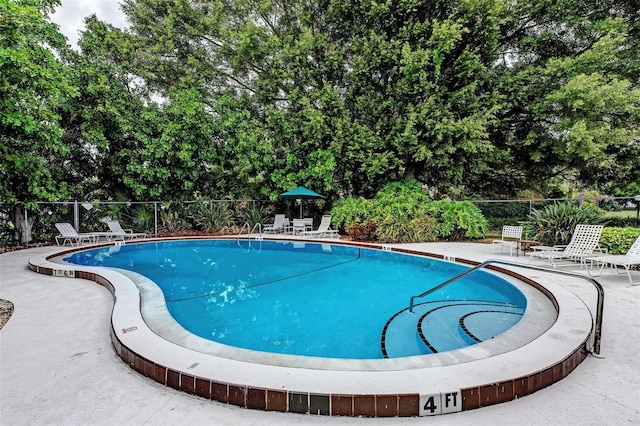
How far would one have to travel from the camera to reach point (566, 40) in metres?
13.3

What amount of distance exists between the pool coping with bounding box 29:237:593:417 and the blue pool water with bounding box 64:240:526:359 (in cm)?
93

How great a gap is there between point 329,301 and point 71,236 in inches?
371

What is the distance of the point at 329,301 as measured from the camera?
516cm

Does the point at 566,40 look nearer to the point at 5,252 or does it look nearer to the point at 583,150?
the point at 583,150

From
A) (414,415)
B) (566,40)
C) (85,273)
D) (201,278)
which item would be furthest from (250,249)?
(566,40)

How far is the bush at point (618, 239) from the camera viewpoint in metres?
6.71

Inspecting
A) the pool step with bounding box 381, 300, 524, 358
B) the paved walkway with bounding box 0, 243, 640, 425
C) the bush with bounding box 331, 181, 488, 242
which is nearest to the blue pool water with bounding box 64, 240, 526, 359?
the pool step with bounding box 381, 300, 524, 358

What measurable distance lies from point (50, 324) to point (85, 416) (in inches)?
86.4

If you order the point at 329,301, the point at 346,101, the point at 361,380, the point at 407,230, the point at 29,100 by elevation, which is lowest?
the point at 329,301

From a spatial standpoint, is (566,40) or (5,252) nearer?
(5,252)

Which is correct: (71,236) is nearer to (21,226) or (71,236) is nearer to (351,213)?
(21,226)

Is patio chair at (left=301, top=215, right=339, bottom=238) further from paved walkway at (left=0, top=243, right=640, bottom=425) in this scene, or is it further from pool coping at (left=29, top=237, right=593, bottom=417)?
pool coping at (left=29, top=237, right=593, bottom=417)

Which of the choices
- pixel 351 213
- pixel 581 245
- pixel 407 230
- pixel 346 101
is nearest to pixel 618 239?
pixel 581 245

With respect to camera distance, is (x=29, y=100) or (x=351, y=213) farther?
(x=351, y=213)
